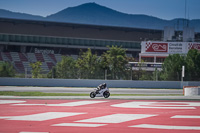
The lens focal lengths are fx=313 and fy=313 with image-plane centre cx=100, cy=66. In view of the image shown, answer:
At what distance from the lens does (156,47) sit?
2564 inches

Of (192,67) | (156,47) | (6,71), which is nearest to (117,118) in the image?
(6,71)

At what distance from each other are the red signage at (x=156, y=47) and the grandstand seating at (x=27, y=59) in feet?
63.3

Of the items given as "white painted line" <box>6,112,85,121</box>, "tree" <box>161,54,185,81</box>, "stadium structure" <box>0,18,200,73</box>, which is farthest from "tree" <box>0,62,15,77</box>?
"white painted line" <box>6,112,85,121</box>

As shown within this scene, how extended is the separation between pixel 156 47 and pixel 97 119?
52.8m

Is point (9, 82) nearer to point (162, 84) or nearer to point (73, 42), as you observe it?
point (162, 84)

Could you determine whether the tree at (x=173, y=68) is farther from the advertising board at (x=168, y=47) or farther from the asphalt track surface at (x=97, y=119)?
the asphalt track surface at (x=97, y=119)

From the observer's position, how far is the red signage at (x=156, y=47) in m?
64.9

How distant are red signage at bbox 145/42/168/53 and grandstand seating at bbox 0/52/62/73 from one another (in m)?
19.3

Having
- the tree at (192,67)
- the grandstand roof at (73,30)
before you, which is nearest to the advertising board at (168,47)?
the grandstand roof at (73,30)

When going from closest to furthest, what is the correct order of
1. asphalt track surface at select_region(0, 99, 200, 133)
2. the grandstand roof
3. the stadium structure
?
asphalt track surface at select_region(0, 99, 200, 133) < the stadium structure < the grandstand roof

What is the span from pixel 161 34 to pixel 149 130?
6736cm

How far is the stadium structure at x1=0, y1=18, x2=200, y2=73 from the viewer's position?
214 feet

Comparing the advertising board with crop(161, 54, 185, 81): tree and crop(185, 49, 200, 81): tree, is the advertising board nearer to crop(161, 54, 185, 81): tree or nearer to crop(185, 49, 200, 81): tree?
crop(185, 49, 200, 81): tree

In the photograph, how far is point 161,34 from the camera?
7700 centimetres
